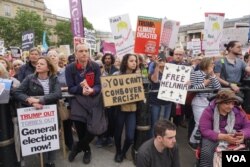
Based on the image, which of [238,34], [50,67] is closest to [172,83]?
[50,67]

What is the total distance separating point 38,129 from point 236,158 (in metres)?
2.50

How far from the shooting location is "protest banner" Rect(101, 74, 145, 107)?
419cm

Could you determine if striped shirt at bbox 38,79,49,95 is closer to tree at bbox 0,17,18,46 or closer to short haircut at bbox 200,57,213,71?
short haircut at bbox 200,57,213,71

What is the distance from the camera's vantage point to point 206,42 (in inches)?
225

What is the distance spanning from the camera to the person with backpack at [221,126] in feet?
11.9

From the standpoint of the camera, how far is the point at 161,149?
10.4 ft

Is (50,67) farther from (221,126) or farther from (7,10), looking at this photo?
(7,10)

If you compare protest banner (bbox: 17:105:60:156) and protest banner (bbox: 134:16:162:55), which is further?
protest banner (bbox: 134:16:162:55)

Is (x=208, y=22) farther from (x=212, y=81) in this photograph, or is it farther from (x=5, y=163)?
(x=5, y=163)

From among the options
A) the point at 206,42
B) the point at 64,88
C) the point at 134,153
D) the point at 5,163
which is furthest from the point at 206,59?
the point at 5,163

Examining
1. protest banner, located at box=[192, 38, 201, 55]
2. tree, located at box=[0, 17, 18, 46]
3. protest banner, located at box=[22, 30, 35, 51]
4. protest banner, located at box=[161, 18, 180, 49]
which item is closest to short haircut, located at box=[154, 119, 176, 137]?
protest banner, located at box=[161, 18, 180, 49]

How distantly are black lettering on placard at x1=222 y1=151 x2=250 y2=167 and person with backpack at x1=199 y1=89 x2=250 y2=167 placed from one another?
0.20m

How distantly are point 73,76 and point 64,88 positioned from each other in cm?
91

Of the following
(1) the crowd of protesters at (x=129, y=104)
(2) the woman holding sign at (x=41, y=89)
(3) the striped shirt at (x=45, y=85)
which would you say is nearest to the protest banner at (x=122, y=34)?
(1) the crowd of protesters at (x=129, y=104)
